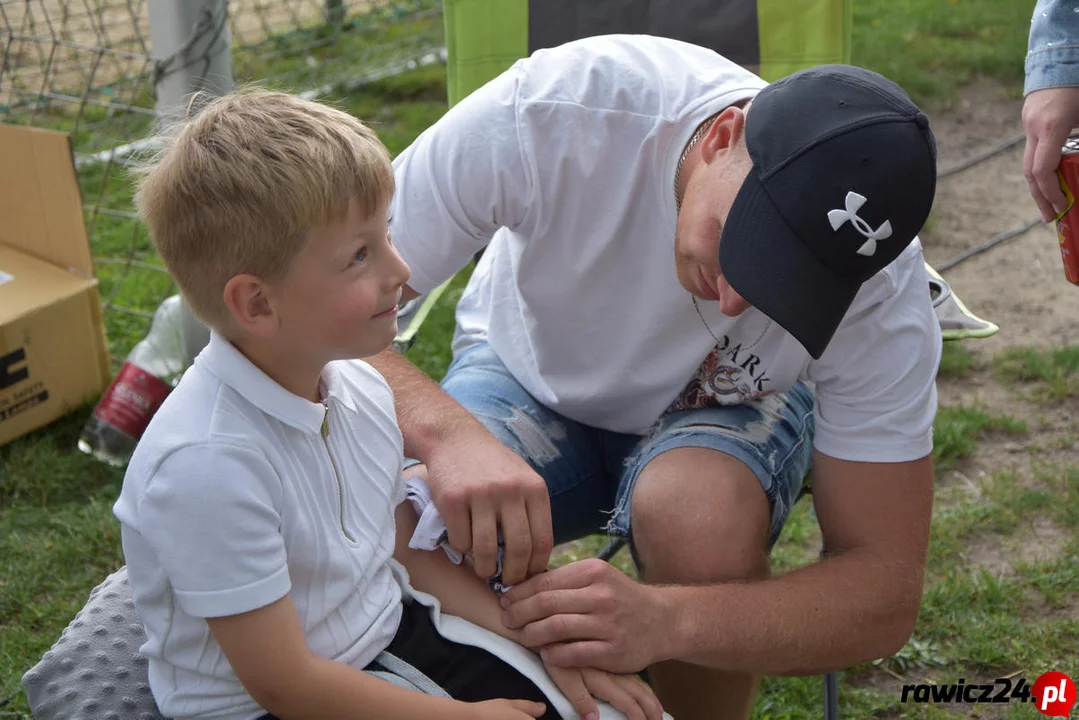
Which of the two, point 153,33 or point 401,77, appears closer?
point 153,33

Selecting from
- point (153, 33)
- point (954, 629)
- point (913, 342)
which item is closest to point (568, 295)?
point (913, 342)

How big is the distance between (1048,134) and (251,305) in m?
1.29

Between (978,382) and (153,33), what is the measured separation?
2537 mm

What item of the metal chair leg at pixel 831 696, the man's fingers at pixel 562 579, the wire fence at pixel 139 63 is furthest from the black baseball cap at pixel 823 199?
the wire fence at pixel 139 63

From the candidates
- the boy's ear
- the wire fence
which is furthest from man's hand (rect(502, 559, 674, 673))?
the wire fence

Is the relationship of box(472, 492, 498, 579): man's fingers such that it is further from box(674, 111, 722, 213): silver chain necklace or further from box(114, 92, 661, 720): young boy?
box(674, 111, 722, 213): silver chain necklace

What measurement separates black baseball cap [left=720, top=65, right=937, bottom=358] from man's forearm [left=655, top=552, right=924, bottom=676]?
38cm

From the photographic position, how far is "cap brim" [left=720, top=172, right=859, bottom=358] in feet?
5.11

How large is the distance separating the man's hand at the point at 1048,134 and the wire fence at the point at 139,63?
4.92ft

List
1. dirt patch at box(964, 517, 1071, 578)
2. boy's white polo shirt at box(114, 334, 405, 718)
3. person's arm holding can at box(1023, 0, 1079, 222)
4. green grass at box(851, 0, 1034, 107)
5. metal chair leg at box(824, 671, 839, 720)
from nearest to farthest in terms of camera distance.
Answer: boy's white polo shirt at box(114, 334, 405, 718)
person's arm holding can at box(1023, 0, 1079, 222)
metal chair leg at box(824, 671, 839, 720)
dirt patch at box(964, 517, 1071, 578)
green grass at box(851, 0, 1034, 107)

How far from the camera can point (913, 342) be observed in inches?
69.2

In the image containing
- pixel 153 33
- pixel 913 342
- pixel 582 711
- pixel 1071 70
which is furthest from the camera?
pixel 153 33

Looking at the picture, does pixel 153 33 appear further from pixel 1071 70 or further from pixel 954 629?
pixel 954 629

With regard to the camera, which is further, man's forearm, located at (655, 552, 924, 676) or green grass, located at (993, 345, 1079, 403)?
green grass, located at (993, 345, 1079, 403)
